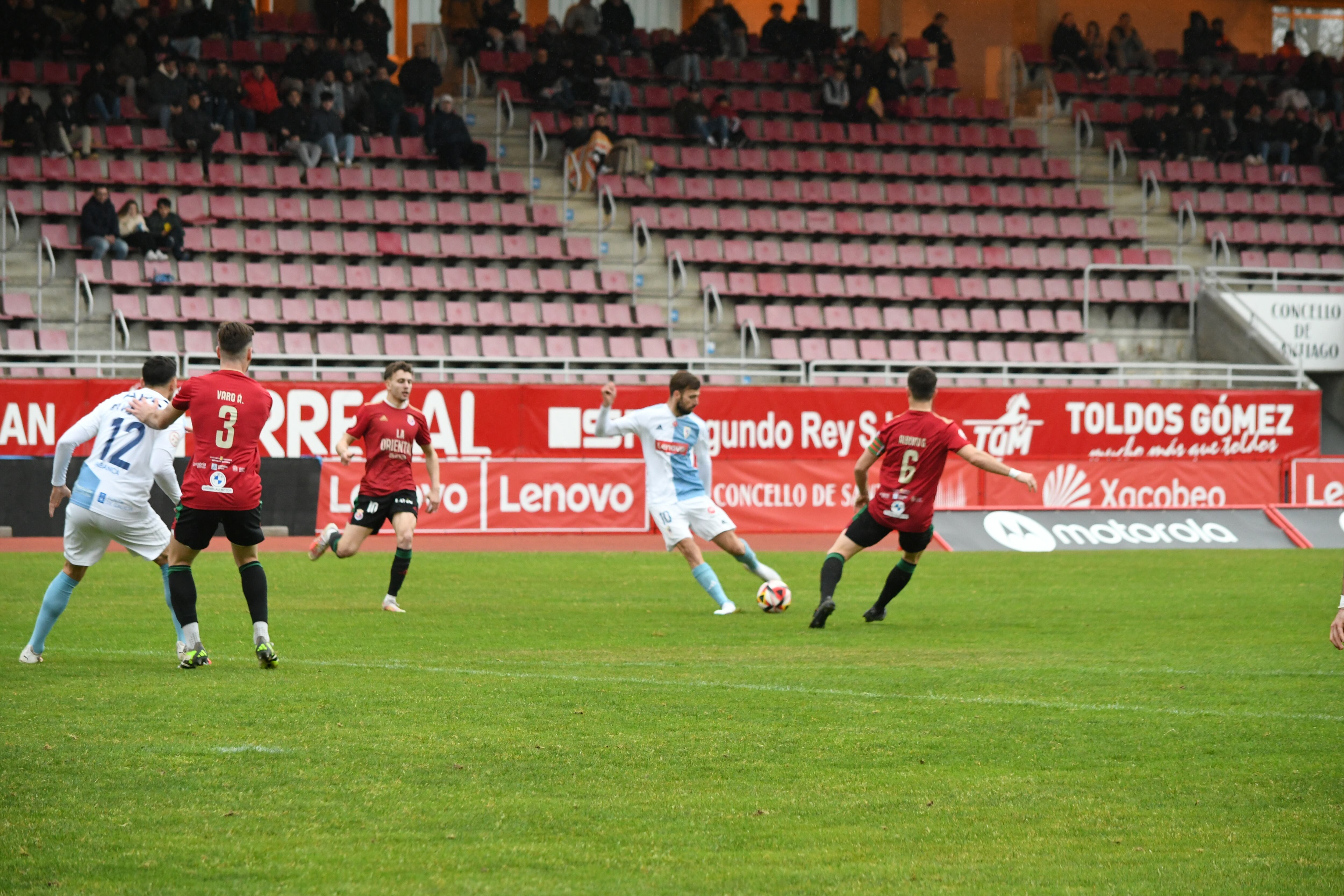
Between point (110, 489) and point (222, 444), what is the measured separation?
1.11 meters

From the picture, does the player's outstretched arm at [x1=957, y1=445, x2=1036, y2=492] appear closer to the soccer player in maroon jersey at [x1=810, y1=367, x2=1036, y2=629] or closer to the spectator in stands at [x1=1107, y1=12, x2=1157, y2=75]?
the soccer player in maroon jersey at [x1=810, y1=367, x2=1036, y2=629]

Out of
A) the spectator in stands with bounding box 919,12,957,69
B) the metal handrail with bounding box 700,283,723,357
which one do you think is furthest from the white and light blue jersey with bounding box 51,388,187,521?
the spectator in stands with bounding box 919,12,957,69

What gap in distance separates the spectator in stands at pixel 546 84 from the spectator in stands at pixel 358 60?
3.11m

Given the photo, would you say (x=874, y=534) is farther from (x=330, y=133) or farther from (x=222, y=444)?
(x=330, y=133)

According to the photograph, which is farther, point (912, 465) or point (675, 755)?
point (912, 465)

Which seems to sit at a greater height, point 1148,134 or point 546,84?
point 546,84

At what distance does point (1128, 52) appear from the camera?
36531mm

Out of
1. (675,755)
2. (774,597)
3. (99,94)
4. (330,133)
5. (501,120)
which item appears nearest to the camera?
(675,755)

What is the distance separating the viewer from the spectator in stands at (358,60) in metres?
29.8

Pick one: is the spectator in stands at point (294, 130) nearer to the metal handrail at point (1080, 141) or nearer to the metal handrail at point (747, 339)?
the metal handrail at point (747, 339)

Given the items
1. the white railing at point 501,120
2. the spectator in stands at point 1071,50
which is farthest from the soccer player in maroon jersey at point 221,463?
the spectator in stands at point 1071,50

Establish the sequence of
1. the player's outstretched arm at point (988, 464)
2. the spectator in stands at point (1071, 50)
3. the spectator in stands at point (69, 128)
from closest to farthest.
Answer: the player's outstretched arm at point (988, 464) → the spectator in stands at point (69, 128) → the spectator in stands at point (1071, 50)

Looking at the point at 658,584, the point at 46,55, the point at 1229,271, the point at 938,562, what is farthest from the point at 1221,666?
the point at 46,55

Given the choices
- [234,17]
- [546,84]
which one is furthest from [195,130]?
[546,84]
